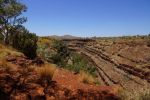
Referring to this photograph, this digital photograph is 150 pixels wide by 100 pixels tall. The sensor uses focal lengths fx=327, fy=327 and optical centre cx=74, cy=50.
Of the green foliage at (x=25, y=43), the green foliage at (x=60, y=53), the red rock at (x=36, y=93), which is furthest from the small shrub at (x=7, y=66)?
the green foliage at (x=60, y=53)

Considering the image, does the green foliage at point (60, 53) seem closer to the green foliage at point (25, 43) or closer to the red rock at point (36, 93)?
the green foliage at point (25, 43)

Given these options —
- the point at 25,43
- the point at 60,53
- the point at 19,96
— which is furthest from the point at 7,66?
the point at 60,53

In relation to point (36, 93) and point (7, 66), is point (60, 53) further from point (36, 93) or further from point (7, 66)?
point (36, 93)

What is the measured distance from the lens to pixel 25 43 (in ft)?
74.8

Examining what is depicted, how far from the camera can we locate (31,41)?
23.4 m

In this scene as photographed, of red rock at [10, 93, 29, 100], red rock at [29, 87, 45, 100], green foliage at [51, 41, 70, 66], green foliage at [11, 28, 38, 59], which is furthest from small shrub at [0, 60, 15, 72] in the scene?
green foliage at [51, 41, 70, 66]

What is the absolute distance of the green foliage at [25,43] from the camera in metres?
22.7

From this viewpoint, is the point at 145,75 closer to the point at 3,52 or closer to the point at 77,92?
the point at 77,92

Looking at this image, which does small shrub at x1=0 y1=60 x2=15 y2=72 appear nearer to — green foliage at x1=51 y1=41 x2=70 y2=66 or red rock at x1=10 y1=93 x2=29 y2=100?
red rock at x1=10 y1=93 x2=29 y2=100

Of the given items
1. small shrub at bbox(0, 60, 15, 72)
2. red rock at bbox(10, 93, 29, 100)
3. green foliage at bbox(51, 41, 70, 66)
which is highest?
small shrub at bbox(0, 60, 15, 72)

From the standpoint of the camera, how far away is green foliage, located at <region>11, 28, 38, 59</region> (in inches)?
894

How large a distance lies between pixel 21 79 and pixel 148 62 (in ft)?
30.3

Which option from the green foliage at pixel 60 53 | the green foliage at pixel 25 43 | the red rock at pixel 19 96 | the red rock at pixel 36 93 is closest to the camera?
the red rock at pixel 19 96

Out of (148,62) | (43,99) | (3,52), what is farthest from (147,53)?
(43,99)
